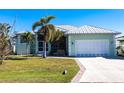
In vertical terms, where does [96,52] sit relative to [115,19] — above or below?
below

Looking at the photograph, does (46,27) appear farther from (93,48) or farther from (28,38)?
(28,38)

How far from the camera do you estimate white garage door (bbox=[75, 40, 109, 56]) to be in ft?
96.8

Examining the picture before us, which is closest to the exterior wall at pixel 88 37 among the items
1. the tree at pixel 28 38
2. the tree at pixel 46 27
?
the tree at pixel 46 27

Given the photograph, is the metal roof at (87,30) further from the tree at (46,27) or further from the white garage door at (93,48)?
the tree at (46,27)

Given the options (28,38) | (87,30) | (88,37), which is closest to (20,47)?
(28,38)

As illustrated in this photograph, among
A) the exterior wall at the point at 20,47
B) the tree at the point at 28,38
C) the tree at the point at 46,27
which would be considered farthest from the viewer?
the exterior wall at the point at 20,47

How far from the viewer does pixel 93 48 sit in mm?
29516

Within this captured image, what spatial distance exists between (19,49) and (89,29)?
1114 centimetres

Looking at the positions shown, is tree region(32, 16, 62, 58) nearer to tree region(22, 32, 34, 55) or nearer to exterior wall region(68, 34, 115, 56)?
exterior wall region(68, 34, 115, 56)

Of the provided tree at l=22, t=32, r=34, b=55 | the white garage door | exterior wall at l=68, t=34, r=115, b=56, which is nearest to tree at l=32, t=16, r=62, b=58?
exterior wall at l=68, t=34, r=115, b=56

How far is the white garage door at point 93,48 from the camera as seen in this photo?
29.5m
